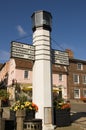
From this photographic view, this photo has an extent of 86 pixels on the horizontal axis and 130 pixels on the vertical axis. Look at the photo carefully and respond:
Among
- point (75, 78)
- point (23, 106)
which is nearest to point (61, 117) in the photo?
point (23, 106)

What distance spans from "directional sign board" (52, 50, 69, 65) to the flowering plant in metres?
2.33

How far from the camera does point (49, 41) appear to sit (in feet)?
33.7

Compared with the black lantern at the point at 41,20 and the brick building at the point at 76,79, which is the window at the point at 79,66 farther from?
the black lantern at the point at 41,20

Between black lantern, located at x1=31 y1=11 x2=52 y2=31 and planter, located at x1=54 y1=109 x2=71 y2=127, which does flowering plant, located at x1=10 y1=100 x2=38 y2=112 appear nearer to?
planter, located at x1=54 y1=109 x2=71 y2=127

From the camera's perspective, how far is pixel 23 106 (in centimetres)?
888

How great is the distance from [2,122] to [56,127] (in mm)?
3569

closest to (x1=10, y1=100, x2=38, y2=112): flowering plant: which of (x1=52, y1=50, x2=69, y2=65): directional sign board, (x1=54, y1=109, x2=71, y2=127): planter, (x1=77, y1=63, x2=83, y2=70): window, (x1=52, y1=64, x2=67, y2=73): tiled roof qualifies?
(x1=54, y1=109, x2=71, y2=127): planter

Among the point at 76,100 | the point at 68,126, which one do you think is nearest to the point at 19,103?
the point at 68,126

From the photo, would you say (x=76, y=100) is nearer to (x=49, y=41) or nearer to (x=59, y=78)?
(x=59, y=78)

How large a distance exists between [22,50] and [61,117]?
3.55 metres

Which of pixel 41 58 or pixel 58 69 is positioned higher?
pixel 58 69

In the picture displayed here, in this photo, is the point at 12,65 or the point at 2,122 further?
the point at 12,65

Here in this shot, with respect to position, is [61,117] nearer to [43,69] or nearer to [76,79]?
[43,69]

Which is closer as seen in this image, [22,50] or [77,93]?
[22,50]
